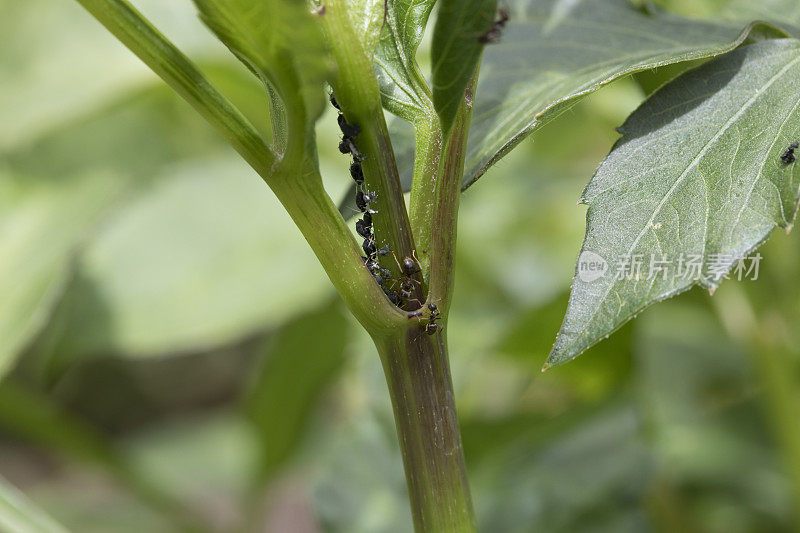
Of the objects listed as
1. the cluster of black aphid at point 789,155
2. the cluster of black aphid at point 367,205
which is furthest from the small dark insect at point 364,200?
the cluster of black aphid at point 789,155

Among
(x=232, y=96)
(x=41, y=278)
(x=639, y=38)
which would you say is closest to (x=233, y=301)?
(x=41, y=278)

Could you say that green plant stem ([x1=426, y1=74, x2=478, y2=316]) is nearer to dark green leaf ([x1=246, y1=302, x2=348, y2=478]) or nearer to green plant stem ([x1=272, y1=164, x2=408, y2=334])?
green plant stem ([x1=272, y1=164, x2=408, y2=334])

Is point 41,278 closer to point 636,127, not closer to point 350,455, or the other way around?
point 350,455

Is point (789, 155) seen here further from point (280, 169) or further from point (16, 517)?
point (16, 517)

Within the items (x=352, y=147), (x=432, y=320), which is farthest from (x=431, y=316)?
(x=352, y=147)

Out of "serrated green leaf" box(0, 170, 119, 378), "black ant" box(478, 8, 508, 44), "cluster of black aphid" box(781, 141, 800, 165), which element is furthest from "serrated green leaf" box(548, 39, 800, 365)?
"serrated green leaf" box(0, 170, 119, 378)
